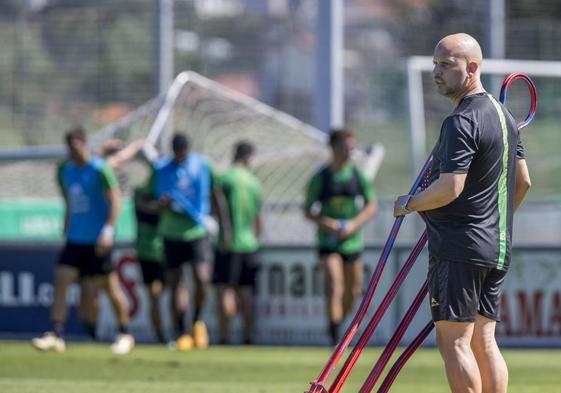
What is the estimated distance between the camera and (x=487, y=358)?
7371 mm

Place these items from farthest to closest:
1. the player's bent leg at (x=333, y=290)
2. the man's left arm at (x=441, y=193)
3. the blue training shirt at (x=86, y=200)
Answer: the player's bent leg at (x=333, y=290) → the blue training shirt at (x=86, y=200) → the man's left arm at (x=441, y=193)

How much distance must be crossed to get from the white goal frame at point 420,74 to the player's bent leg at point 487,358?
1072 cm

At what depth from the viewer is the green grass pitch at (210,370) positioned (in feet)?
35.2

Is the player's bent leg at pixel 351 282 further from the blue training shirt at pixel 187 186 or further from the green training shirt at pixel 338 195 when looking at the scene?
the blue training shirt at pixel 187 186

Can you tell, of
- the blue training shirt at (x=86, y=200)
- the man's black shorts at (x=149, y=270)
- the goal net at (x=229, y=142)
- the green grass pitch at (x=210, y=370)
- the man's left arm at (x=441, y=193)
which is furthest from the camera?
the goal net at (x=229, y=142)

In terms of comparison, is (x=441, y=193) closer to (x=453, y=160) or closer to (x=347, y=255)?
(x=453, y=160)

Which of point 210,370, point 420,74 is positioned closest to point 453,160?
point 210,370

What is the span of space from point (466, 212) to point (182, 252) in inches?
320

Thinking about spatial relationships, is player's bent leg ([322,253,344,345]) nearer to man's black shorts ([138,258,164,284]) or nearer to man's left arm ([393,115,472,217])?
man's black shorts ([138,258,164,284])

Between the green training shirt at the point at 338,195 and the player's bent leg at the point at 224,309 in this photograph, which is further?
the player's bent leg at the point at 224,309

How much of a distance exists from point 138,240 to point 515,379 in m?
5.47

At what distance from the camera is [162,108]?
60.5ft

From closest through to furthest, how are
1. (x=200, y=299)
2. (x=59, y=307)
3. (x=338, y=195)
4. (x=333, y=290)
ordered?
(x=59, y=307), (x=333, y=290), (x=338, y=195), (x=200, y=299)

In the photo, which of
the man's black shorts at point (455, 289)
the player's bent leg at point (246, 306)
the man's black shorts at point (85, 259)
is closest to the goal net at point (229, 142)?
the player's bent leg at point (246, 306)
